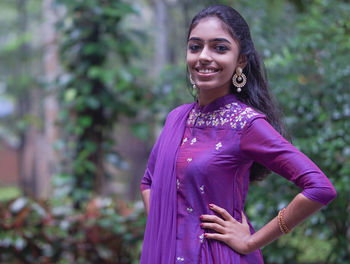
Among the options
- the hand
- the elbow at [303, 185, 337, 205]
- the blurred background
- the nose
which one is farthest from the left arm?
the blurred background

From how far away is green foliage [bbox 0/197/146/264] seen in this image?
4352 mm

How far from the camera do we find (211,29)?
5.99 ft

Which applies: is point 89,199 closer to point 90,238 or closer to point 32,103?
point 90,238

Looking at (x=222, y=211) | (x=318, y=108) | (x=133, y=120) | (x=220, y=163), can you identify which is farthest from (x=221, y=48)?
(x=133, y=120)

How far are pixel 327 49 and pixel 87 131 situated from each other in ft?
8.67

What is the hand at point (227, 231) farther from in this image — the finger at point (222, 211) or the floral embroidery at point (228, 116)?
the floral embroidery at point (228, 116)

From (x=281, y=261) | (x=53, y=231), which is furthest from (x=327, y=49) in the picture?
(x=53, y=231)

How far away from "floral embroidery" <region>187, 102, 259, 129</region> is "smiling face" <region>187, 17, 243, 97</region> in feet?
0.33

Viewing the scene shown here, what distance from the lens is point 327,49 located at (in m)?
3.72

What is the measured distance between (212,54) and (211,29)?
99mm

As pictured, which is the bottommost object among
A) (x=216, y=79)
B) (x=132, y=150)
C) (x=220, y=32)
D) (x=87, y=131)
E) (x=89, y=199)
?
(x=132, y=150)

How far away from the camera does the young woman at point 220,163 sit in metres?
1.70

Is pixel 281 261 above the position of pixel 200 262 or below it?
below

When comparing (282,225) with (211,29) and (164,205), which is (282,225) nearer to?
(164,205)
